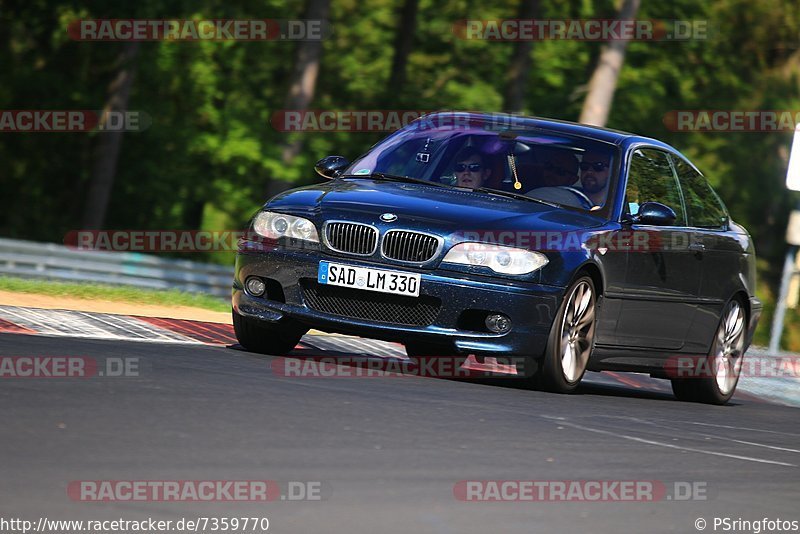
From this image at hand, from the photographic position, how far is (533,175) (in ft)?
33.9

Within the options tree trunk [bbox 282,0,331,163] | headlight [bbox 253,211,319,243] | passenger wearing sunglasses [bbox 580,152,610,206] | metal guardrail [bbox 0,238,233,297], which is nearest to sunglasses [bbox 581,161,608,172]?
passenger wearing sunglasses [bbox 580,152,610,206]

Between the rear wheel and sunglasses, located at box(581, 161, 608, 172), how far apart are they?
1816mm

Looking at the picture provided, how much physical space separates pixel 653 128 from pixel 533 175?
106ft

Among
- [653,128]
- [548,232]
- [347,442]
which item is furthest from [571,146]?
[653,128]

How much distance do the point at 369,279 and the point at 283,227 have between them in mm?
737

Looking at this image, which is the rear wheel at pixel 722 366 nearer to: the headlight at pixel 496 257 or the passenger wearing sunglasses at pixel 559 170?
the passenger wearing sunglasses at pixel 559 170

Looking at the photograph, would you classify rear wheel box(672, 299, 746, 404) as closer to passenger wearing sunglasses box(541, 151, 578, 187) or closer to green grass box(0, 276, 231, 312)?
passenger wearing sunglasses box(541, 151, 578, 187)

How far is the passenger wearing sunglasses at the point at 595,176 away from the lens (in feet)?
34.1

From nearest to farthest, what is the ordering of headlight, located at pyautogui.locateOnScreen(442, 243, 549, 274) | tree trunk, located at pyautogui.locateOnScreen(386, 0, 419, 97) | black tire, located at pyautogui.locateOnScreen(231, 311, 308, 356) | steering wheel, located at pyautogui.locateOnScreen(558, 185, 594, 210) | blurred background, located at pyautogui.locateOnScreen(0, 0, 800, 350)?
headlight, located at pyautogui.locateOnScreen(442, 243, 549, 274), black tire, located at pyautogui.locateOnScreen(231, 311, 308, 356), steering wheel, located at pyautogui.locateOnScreen(558, 185, 594, 210), blurred background, located at pyautogui.locateOnScreen(0, 0, 800, 350), tree trunk, located at pyautogui.locateOnScreen(386, 0, 419, 97)

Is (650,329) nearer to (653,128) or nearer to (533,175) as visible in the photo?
(533,175)

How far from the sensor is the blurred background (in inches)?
1425

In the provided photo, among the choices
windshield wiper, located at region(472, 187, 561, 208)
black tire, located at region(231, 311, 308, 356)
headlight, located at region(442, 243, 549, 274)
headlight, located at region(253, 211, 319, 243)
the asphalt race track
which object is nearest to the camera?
the asphalt race track

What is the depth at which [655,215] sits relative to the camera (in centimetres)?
1034

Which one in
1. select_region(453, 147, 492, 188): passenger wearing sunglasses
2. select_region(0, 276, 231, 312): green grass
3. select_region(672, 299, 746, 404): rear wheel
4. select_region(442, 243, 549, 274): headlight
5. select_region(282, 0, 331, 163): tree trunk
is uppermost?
select_region(282, 0, 331, 163): tree trunk
